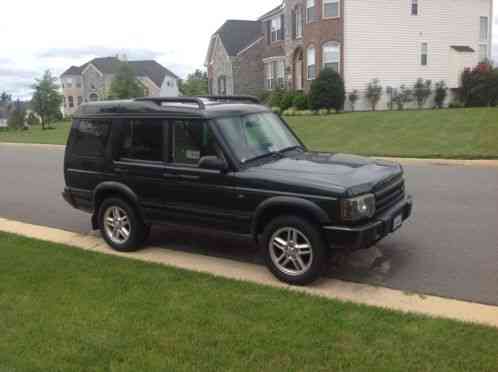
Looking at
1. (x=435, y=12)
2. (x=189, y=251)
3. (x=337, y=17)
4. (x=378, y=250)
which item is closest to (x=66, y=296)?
(x=189, y=251)

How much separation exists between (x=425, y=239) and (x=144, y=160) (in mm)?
3761

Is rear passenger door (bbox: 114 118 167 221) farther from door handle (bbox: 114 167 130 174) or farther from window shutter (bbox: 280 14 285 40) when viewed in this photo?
window shutter (bbox: 280 14 285 40)

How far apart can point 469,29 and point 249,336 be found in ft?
108

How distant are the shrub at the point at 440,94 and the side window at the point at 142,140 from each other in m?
27.7

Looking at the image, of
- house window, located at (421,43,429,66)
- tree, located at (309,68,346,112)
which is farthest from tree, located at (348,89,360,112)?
house window, located at (421,43,429,66)

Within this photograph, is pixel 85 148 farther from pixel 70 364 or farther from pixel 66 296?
pixel 70 364

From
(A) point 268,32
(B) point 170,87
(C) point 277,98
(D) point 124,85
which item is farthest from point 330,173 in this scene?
(B) point 170,87

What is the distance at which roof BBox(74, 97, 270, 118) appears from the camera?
19.9 ft

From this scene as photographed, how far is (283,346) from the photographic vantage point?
157 inches

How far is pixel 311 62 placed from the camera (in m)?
32.2

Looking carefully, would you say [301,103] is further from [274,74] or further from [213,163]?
[213,163]

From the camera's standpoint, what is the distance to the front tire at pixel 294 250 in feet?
17.2

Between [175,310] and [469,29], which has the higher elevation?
[469,29]

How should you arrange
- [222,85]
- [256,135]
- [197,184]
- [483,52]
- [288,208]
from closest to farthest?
[288,208], [197,184], [256,135], [483,52], [222,85]
